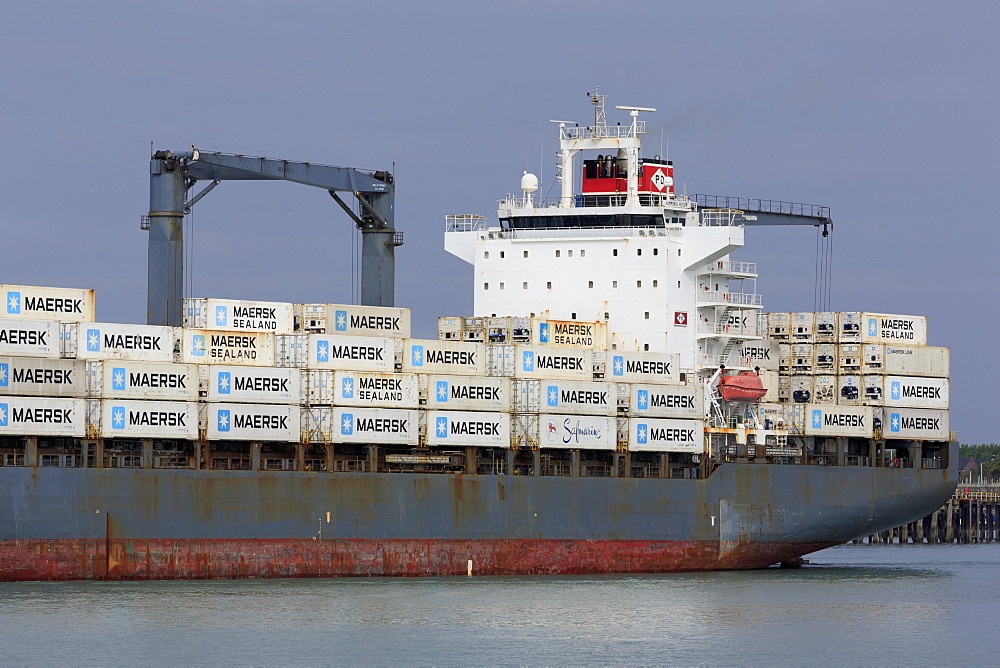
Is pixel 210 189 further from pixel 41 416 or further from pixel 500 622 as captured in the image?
pixel 500 622

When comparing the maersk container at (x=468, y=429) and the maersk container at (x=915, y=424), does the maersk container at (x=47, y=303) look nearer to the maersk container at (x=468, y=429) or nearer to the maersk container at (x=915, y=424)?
the maersk container at (x=468, y=429)

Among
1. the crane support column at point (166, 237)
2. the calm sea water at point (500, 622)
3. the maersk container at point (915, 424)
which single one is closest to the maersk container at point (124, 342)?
the crane support column at point (166, 237)

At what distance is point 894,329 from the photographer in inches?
2520

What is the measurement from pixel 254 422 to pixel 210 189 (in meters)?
8.46

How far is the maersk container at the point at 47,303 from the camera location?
49688mm

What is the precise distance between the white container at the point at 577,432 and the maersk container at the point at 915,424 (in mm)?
11913

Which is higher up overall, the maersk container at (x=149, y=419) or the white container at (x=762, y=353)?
the white container at (x=762, y=353)

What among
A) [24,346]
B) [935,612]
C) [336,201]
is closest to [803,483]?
[935,612]

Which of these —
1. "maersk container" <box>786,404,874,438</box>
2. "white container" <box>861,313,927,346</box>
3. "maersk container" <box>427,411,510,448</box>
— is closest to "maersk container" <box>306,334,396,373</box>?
"maersk container" <box>427,411,510,448</box>

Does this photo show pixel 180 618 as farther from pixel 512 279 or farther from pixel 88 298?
pixel 512 279

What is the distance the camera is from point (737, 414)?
2398 inches

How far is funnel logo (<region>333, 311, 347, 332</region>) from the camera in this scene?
5416 centimetres

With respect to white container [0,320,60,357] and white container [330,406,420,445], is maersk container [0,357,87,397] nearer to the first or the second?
white container [0,320,60,357]

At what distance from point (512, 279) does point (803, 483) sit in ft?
40.7
